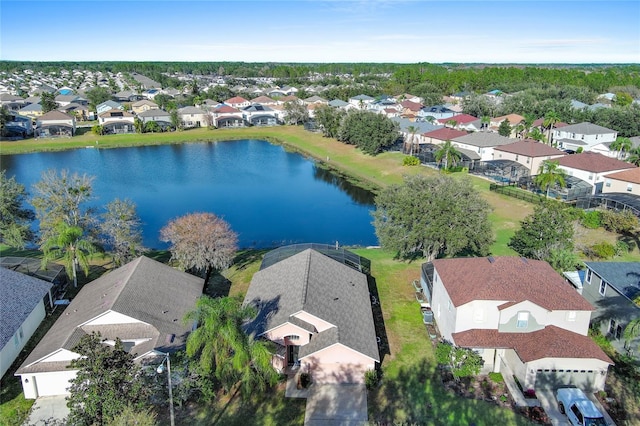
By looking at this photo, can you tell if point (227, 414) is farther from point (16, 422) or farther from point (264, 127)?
point (264, 127)

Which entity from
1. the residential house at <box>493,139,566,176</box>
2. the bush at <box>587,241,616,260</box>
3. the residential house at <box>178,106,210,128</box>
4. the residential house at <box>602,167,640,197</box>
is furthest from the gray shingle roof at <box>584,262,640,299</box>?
the residential house at <box>178,106,210,128</box>

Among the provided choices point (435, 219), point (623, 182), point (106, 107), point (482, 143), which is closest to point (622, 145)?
point (623, 182)

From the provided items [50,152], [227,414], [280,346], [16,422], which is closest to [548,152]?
[280,346]

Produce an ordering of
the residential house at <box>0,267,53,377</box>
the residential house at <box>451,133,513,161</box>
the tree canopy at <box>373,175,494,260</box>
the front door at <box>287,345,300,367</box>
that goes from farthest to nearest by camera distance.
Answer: the residential house at <box>451,133,513,161</box> → the tree canopy at <box>373,175,494,260</box> → the residential house at <box>0,267,53,377</box> → the front door at <box>287,345,300,367</box>

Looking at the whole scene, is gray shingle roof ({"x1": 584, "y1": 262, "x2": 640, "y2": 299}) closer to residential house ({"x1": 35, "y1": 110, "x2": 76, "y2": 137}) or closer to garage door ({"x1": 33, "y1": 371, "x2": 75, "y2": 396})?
garage door ({"x1": 33, "y1": 371, "x2": 75, "y2": 396})

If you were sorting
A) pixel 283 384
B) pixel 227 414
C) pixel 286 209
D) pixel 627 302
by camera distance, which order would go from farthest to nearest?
pixel 286 209
pixel 627 302
pixel 283 384
pixel 227 414

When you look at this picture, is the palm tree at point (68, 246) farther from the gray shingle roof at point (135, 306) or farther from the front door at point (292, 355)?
the front door at point (292, 355)
